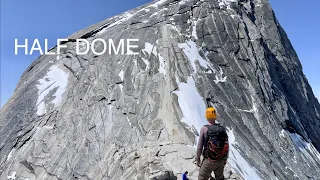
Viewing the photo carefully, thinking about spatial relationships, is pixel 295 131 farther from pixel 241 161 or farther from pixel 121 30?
pixel 121 30

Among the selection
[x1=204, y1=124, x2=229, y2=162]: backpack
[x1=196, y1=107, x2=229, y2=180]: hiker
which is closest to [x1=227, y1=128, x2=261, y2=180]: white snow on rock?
[x1=196, y1=107, x2=229, y2=180]: hiker

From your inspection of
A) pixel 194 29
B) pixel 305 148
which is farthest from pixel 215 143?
pixel 194 29

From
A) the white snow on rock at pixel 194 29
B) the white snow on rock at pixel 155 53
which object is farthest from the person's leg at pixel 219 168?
the white snow on rock at pixel 194 29

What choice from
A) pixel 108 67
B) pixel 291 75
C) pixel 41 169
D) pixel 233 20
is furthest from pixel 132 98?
pixel 291 75

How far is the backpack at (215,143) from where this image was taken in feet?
37.8

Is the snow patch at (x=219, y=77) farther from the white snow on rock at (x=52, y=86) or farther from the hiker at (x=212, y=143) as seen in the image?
the hiker at (x=212, y=143)

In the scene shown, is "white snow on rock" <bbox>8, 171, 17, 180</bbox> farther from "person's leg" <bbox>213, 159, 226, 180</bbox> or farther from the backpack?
the backpack

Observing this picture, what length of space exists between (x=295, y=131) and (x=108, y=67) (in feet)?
48.4

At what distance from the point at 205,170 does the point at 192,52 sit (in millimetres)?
16443

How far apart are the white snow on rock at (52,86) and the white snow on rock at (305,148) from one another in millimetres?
17065

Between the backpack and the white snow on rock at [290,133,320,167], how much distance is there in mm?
16356

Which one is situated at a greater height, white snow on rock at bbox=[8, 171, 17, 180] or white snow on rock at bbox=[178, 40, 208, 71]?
white snow on rock at bbox=[178, 40, 208, 71]

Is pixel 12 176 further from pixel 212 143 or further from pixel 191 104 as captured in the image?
pixel 212 143

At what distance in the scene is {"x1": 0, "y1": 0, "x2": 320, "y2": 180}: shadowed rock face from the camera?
21172 millimetres
